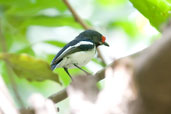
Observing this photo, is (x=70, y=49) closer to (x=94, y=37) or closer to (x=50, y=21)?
(x=94, y=37)

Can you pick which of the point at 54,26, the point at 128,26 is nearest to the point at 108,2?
the point at 128,26

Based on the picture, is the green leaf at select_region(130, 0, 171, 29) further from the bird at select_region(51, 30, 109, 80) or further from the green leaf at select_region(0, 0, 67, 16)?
the green leaf at select_region(0, 0, 67, 16)

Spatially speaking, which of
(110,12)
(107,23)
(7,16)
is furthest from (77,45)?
(110,12)

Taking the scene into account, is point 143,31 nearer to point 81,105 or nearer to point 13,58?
point 13,58

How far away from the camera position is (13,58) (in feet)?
3.65

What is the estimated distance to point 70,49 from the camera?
3.95 feet

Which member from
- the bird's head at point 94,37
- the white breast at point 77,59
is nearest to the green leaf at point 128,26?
the bird's head at point 94,37

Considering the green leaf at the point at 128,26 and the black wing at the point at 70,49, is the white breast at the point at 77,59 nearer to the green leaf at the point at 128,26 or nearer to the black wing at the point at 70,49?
the black wing at the point at 70,49

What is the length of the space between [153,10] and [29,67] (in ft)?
1.23

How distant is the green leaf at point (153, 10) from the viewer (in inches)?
43.1

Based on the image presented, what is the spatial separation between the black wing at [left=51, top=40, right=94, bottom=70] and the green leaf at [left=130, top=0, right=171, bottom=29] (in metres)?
0.21

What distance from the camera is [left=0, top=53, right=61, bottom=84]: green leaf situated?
1097mm

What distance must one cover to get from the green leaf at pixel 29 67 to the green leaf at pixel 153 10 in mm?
293

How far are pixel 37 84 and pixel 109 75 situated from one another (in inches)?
54.0
